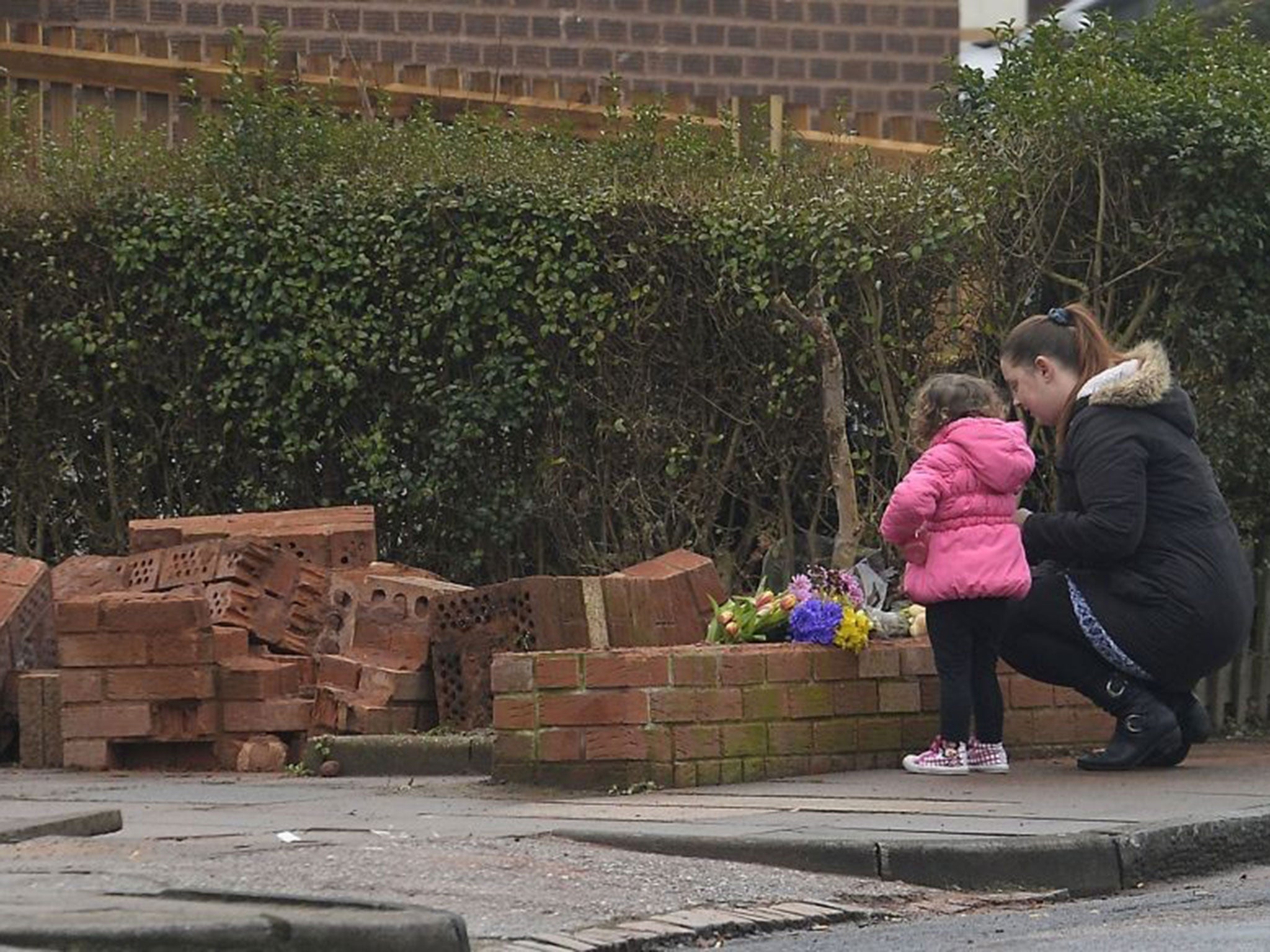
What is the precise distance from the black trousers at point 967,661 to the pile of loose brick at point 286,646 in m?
1.19

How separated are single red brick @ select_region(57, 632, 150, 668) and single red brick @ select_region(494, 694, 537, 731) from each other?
5.82 feet

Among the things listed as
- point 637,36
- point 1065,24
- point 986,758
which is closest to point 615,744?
point 986,758

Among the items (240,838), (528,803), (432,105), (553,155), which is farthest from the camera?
(432,105)

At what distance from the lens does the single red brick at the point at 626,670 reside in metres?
8.41

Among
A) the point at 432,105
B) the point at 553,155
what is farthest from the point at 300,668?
the point at 432,105

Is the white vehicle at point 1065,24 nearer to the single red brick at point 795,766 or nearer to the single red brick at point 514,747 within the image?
the single red brick at point 795,766

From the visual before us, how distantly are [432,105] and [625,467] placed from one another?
13.7 ft

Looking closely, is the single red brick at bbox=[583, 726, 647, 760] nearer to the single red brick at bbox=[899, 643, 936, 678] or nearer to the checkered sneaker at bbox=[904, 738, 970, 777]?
the checkered sneaker at bbox=[904, 738, 970, 777]

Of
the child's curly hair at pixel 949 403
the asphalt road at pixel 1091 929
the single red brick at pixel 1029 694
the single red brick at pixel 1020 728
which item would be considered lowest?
the asphalt road at pixel 1091 929

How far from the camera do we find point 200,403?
11594 mm

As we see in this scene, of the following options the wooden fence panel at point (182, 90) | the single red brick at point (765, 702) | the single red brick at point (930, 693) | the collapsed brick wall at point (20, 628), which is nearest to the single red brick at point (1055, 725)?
the single red brick at point (930, 693)

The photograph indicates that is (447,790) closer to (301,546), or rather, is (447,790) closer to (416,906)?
(301,546)

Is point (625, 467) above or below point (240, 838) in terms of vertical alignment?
above

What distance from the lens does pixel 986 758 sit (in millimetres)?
8781
